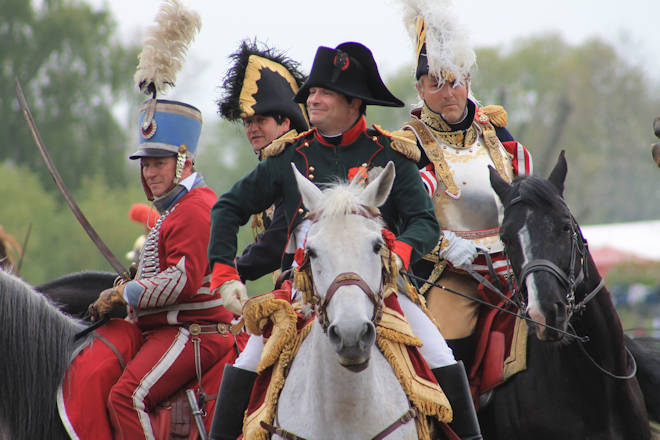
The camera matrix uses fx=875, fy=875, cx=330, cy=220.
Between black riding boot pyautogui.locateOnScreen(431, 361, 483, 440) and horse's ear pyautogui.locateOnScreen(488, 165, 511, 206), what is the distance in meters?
1.43

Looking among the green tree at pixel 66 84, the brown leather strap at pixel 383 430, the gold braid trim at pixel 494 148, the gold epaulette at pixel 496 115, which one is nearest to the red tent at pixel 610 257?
the green tree at pixel 66 84

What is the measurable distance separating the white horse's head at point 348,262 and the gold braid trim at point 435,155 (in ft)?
7.06

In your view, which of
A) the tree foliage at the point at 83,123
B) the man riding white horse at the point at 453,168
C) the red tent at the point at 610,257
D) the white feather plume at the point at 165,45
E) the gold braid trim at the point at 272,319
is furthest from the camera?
the tree foliage at the point at 83,123

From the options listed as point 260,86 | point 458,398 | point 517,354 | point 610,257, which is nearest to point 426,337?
point 458,398

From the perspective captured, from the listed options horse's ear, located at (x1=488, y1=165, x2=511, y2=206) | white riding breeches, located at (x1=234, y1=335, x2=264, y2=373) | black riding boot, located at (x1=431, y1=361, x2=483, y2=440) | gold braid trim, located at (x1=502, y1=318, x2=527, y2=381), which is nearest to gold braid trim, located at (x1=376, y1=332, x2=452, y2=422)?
black riding boot, located at (x1=431, y1=361, x2=483, y2=440)

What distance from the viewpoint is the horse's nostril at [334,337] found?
365cm

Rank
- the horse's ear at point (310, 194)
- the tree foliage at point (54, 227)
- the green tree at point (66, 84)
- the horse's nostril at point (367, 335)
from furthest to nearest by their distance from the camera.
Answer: the green tree at point (66, 84)
the tree foliage at point (54, 227)
the horse's ear at point (310, 194)
the horse's nostril at point (367, 335)

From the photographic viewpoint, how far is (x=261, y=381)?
4633 mm

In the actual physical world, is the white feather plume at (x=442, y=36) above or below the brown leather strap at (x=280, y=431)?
above

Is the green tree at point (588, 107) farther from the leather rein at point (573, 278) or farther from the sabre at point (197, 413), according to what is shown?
the sabre at point (197, 413)

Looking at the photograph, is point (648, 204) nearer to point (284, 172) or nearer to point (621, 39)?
point (621, 39)

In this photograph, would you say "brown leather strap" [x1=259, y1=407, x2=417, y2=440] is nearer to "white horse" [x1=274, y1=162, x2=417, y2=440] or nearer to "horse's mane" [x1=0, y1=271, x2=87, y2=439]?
"white horse" [x1=274, y1=162, x2=417, y2=440]

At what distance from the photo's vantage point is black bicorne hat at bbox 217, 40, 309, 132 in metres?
6.99

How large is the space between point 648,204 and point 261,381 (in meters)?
59.5
